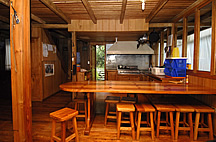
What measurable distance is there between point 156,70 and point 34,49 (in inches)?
151

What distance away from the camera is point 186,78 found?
132 inches

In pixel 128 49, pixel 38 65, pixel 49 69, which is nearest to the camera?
pixel 38 65

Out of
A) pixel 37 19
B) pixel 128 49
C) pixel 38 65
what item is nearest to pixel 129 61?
pixel 128 49

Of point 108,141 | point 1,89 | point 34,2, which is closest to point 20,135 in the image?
point 108,141

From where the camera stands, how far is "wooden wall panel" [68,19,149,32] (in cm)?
410

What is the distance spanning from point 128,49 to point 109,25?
7.78 ft

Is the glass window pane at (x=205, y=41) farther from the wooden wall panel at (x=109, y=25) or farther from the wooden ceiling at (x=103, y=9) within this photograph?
the wooden wall panel at (x=109, y=25)

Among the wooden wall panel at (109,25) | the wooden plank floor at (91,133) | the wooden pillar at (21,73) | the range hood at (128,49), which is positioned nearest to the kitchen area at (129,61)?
the range hood at (128,49)

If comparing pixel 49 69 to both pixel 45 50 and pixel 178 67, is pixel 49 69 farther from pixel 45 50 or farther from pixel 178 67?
pixel 178 67

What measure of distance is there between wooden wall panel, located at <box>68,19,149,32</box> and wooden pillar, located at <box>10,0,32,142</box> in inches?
105

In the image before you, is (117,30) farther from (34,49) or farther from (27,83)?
(27,83)

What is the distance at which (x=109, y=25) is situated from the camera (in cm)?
418

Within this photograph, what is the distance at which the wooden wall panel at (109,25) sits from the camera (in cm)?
410

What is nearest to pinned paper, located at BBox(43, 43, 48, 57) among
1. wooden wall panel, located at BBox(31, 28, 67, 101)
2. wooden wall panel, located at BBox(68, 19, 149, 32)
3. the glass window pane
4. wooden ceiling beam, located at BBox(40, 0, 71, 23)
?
wooden wall panel, located at BBox(31, 28, 67, 101)
